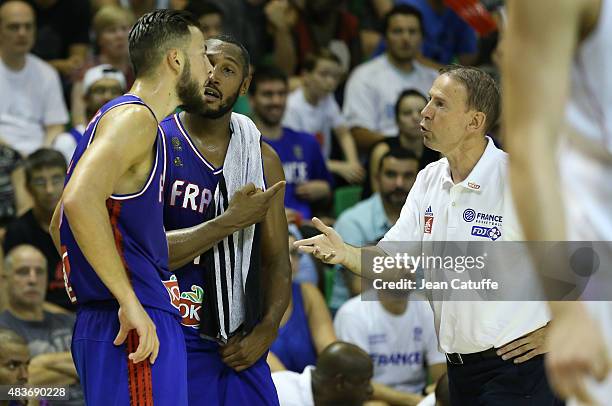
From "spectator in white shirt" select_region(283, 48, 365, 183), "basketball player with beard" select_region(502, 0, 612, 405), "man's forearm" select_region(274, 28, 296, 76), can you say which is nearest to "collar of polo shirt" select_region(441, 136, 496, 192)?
"basketball player with beard" select_region(502, 0, 612, 405)

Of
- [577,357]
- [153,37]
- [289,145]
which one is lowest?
[577,357]

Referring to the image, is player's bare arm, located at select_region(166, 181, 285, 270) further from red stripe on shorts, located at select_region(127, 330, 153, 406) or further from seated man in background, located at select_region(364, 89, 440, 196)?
seated man in background, located at select_region(364, 89, 440, 196)

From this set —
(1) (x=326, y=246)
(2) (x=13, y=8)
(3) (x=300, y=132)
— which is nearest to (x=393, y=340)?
(3) (x=300, y=132)

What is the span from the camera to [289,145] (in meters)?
8.95

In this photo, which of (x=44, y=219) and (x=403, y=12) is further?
(x=403, y=12)

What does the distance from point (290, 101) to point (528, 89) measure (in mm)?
7723

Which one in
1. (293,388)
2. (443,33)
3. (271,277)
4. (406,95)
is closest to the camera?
(271,277)

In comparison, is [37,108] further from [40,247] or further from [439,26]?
[439,26]

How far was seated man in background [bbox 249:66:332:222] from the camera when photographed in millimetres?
8742

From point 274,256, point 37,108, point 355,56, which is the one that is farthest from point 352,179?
point 274,256

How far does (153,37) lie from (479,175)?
61.5 inches

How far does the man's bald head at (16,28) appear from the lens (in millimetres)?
8758

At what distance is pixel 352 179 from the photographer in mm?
9461

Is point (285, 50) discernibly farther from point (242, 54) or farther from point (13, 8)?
point (242, 54)
